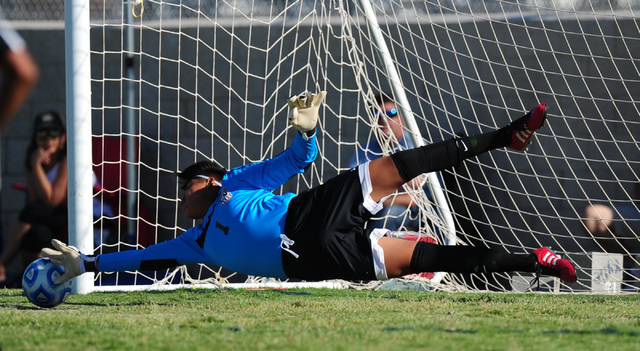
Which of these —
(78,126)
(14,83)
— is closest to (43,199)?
(78,126)

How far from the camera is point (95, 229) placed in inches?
297

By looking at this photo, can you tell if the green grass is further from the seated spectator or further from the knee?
the seated spectator

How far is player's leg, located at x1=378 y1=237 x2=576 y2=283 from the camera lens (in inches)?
164

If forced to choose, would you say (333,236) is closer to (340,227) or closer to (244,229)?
(340,227)

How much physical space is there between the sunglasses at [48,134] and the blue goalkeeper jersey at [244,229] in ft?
11.7

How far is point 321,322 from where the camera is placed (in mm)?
3852

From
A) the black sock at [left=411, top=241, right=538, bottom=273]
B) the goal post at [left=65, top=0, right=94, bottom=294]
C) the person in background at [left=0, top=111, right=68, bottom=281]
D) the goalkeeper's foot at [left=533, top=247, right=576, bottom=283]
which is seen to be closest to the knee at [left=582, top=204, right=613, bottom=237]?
the goalkeeper's foot at [left=533, top=247, right=576, bottom=283]

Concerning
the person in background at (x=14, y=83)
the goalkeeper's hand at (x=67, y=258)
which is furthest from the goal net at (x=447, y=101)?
the person in background at (x=14, y=83)

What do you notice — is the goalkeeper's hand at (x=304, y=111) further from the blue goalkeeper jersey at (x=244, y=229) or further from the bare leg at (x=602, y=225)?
the bare leg at (x=602, y=225)

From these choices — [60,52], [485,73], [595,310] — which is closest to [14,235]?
[60,52]

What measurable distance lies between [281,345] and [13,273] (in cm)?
597

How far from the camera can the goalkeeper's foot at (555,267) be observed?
4.16 meters

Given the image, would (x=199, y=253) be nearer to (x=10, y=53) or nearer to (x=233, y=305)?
(x=233, y=305)

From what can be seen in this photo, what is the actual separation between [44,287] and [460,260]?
7.37 feet
